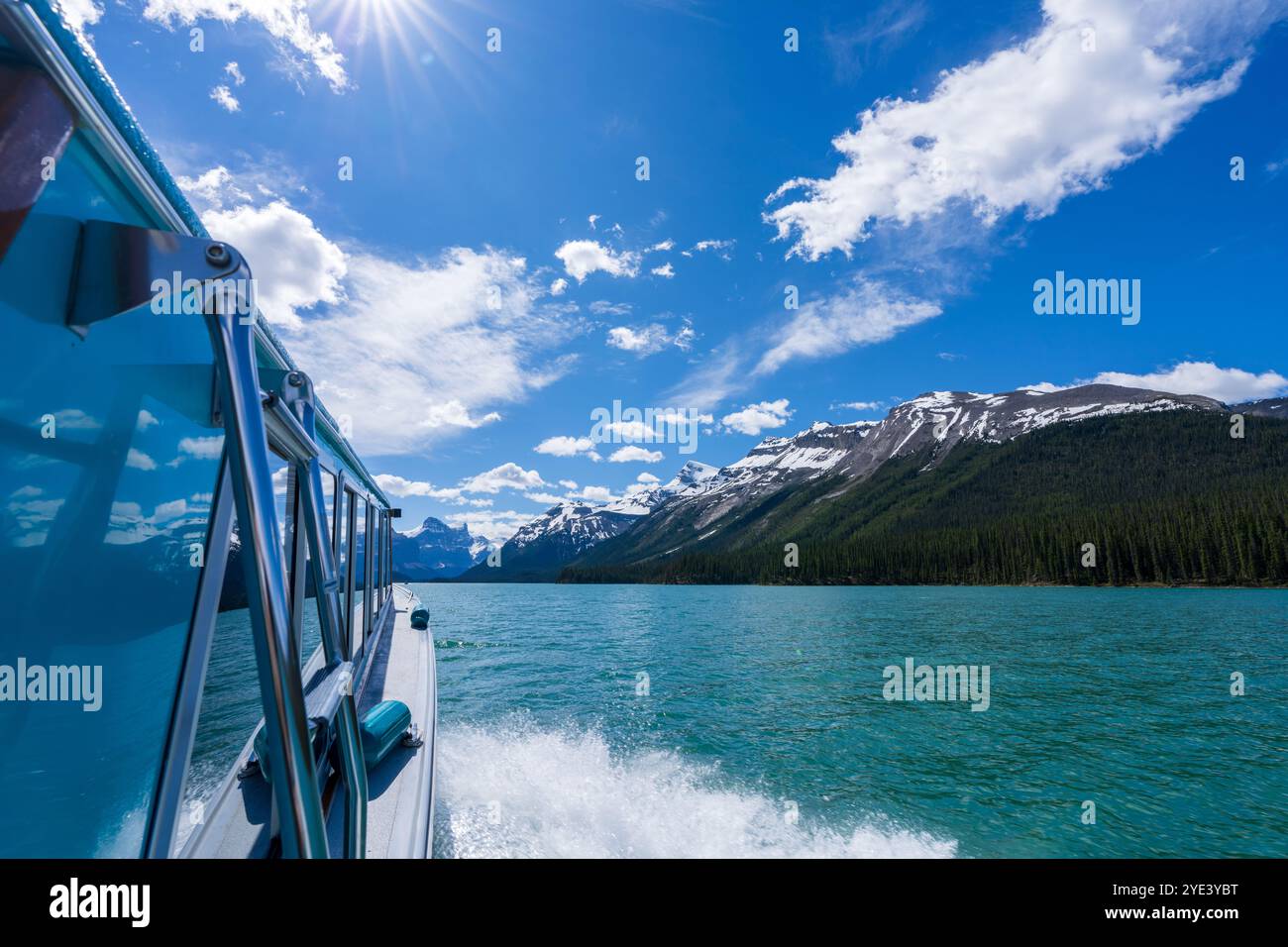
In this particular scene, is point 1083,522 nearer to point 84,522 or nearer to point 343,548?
point 343,548

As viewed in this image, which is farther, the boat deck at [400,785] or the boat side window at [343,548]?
the boat side window at [343,548]

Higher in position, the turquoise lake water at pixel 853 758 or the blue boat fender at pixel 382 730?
the blue boat fender at pixel 382 730

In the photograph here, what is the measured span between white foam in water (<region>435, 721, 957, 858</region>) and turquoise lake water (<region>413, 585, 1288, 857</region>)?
4 centimetres

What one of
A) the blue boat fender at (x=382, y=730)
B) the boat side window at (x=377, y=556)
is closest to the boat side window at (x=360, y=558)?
the boat side window at (x=377, y=556)

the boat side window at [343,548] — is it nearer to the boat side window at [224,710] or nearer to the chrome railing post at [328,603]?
the boat side window at [224,710]

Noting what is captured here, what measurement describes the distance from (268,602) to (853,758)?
12.0 metres

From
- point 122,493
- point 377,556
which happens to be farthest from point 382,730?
point 377,556

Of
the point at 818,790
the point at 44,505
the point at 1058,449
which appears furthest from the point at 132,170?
the point at 1058,449

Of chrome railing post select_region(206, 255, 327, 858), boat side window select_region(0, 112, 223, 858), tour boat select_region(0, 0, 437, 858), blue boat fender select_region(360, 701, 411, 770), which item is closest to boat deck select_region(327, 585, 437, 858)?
blue boat fender select_region(360, 701, 411, 770)

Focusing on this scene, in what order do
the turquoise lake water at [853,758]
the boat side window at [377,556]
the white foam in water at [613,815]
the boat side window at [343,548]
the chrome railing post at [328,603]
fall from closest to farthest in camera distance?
the chrome railing post at [328,603]
the boat side window at [343,548]
the white foam in water at [613,815]
the turquoise lake water at [853,758]
the boat side window at [377,556]

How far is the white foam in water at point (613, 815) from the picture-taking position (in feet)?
25.1

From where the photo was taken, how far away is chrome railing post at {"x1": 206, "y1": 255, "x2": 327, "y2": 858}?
1.55m

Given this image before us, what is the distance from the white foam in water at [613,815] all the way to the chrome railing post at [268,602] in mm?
6744
